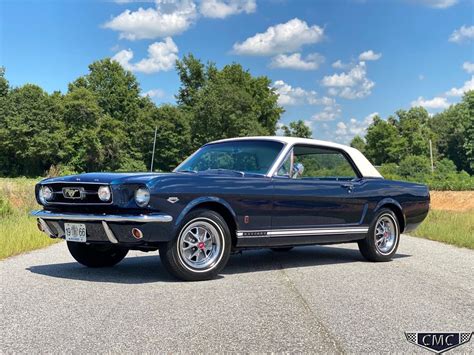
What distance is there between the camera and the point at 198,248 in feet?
19.0

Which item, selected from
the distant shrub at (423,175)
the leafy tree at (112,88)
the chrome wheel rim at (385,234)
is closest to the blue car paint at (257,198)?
the chrome wheel rim at (385,234)

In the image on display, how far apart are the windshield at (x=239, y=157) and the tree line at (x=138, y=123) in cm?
5855

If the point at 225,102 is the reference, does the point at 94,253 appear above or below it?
below

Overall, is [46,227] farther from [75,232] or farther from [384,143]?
[384,143]

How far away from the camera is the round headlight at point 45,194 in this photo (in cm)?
617

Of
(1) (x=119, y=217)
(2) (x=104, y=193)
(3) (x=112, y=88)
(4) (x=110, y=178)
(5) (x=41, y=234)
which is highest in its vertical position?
(3) (x=112, y=88)

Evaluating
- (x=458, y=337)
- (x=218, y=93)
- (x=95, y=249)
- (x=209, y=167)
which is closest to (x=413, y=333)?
(x=458, y=337)

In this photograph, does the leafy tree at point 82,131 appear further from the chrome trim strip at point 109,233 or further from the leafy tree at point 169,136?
the chrome trim strip at point 109,233

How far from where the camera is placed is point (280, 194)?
6.43 metres

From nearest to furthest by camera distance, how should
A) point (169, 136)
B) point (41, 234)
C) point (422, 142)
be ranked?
point (41, 234)
point (169, 136)
point (422, 142)

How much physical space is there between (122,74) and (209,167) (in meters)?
82.2

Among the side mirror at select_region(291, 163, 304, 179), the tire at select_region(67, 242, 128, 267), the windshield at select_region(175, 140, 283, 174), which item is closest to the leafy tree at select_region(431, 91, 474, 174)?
the side mirror at select_region(291, 163, 304, 179)

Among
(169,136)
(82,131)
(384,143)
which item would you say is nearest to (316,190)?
(82,131)

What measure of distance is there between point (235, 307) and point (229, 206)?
1534mm
